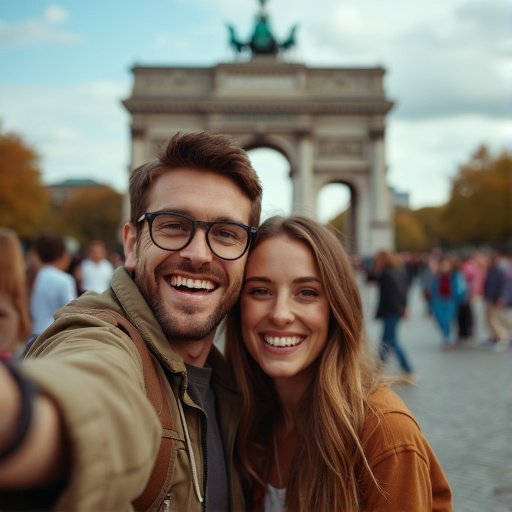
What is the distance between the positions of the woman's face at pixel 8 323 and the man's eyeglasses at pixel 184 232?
276 cm

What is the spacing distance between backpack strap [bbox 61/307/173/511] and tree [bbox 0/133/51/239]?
29.8m

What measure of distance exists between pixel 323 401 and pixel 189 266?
0.64 metres

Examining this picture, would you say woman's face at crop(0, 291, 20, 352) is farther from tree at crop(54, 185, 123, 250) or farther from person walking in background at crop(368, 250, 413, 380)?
tree at crop(54, 185, 123, 250)

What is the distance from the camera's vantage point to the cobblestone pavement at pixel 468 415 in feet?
13.3

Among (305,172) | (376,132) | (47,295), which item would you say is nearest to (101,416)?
(47,295)

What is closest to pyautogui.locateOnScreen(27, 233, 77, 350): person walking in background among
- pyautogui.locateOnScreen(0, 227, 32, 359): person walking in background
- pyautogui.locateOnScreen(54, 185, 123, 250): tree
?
pyautogui.locateOnScreen(0, 227, 32, 359): person walking in background

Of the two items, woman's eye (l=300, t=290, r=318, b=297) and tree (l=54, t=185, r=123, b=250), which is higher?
tree (l=54, t=185, r=123, b=250)

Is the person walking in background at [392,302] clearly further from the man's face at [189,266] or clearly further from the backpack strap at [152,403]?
the backpack strap at [152,403]

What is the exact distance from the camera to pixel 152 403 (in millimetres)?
1397

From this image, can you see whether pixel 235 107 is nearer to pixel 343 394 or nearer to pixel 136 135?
pixel 136 135

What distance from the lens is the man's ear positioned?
6.23 feet

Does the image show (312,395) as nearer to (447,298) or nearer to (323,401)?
(323,401)

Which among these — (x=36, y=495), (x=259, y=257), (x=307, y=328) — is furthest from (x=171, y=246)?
(x=36, y=495)

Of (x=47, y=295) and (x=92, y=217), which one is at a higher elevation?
(x=92, y=217)
